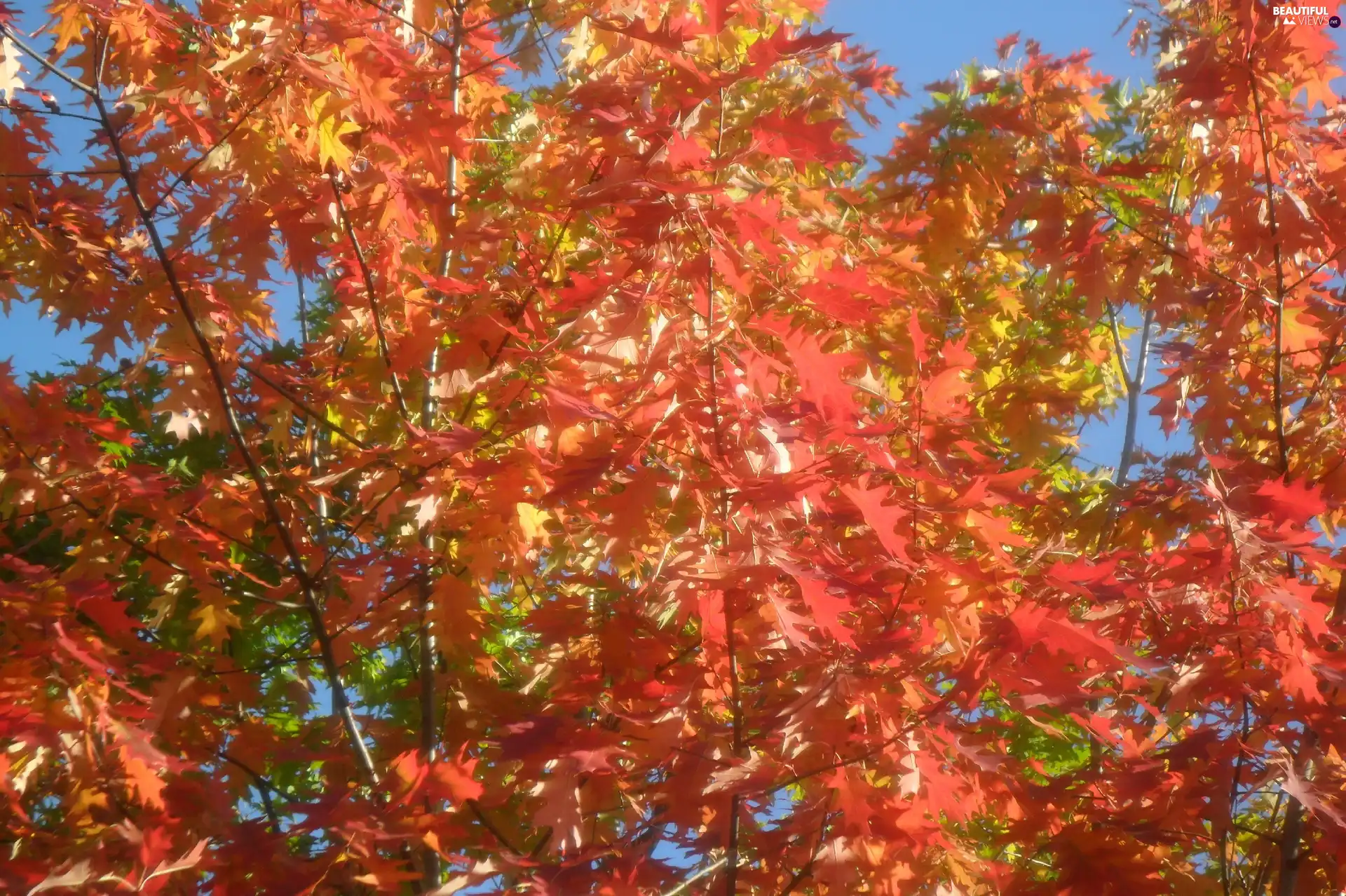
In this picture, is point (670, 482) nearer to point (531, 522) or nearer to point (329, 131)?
point (531, 522)

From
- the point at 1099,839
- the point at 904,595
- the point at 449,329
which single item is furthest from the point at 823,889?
the point at 449,329

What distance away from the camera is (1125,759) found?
2627 millimetres

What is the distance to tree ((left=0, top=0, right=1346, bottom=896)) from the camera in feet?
7.22

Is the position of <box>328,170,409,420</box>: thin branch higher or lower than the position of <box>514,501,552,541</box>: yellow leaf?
higher

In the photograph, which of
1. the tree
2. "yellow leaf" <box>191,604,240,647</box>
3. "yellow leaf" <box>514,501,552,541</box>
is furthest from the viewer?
"yellow leaf" <box>191,604,240,647</box>

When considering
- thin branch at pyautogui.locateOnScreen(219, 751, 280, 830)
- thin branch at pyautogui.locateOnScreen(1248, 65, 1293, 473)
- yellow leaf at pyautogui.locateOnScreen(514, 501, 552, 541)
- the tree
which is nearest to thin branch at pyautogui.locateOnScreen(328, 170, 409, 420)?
the tree

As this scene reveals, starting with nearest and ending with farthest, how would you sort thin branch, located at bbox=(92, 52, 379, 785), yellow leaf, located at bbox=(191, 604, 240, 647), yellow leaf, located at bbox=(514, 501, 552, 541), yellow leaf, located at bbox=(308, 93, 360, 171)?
1. thin branch, located at bbox=(92, 52, 379, 785)
2. yellow leaf, located at bbox=(308, 93, 360, 171)
3. yellow leaf, located at bbox=(514, 501, 552, 541)
4. yellow leaf, located at bbox=(191, 604, 240, 647)

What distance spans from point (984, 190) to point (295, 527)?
9.95ft

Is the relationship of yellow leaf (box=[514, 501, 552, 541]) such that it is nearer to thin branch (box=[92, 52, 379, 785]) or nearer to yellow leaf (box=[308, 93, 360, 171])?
thin branch (box=[92, 52, 379, 785])

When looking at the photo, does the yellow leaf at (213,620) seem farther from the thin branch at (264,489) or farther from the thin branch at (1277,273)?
the thin branch at (1277,273)

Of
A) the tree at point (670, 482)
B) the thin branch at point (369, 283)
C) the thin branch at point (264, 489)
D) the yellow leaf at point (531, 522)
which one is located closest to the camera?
the tree at point (670, 482)

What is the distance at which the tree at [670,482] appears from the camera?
86.6 inches

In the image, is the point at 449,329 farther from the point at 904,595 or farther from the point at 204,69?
the point at 904,595

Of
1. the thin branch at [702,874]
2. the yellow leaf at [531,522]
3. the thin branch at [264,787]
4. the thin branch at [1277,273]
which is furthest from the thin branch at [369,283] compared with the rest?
the thin branch at [1277,273]
